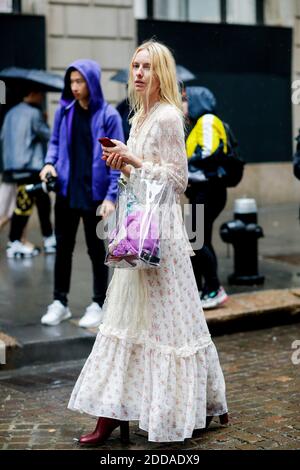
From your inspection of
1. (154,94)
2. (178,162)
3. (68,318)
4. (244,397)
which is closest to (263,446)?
(244,397)

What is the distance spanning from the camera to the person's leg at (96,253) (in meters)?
7.44

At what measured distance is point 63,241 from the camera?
7.49 meters

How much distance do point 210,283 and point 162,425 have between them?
3241mm

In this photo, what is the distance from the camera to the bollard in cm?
911

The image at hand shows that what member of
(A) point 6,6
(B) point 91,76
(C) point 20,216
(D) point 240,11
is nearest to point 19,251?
(C) point 20,216

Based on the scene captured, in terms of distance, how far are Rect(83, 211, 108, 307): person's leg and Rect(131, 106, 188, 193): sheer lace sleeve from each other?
8.48 feet

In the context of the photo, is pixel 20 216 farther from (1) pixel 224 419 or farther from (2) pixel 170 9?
(2) pixel 170 9

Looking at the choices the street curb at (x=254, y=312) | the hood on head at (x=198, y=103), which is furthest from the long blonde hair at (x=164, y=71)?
the street curb at (x=254, y=312)

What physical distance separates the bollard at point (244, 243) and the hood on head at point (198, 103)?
1.64 meters

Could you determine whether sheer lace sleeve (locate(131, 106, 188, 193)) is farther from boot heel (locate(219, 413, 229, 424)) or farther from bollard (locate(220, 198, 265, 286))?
bollard (locate(220, 198, 265, 286))

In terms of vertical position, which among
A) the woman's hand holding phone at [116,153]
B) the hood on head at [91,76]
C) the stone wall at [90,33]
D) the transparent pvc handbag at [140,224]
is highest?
the stone wall at [90,33]

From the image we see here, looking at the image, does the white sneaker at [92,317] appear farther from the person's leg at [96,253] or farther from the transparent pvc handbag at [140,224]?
the transparent pvc handbag at [140,224]

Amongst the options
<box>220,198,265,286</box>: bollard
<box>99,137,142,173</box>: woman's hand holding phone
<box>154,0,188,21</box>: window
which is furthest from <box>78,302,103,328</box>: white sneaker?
<box>154,0,188,21</box>: window

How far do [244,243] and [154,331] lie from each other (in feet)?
14.3
